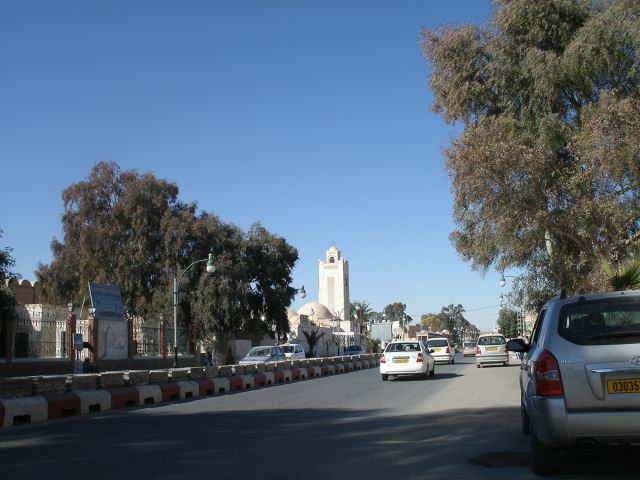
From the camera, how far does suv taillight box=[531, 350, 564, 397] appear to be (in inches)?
246

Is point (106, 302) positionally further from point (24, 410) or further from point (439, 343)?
point (439, 343)

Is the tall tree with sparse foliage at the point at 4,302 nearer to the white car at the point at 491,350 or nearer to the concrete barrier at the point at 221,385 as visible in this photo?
the concrete barrier at the point at 221,385

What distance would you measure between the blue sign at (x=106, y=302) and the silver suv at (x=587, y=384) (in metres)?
27.2

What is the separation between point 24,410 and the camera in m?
13.5

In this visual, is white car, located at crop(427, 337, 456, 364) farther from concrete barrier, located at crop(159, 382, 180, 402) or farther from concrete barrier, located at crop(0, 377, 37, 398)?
concrete barrier, located at crop(0, 377, 37, 398)

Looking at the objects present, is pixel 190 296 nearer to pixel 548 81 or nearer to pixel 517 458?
pixel 548 81

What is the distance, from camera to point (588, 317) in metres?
6.71

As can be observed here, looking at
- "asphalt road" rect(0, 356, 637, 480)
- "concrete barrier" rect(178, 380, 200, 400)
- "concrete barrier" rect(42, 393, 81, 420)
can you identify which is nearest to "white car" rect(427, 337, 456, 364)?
"concrete barrier" rect(178, 380, 200, 400)

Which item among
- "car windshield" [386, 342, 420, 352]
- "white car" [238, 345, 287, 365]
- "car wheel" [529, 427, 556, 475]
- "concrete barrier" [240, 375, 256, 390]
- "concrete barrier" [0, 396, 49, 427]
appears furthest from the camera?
"white car" [238, 345, 287, 365]

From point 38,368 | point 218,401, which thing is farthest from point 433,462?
point 38,368

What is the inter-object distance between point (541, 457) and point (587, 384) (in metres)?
1.28

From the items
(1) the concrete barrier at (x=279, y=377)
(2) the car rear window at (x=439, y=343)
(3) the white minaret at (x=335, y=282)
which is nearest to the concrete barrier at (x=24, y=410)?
(1) the concrete barrier at (x=279, y=377)

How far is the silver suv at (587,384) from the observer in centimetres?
606

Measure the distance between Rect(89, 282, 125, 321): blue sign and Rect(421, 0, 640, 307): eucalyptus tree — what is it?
1691 centimetres
